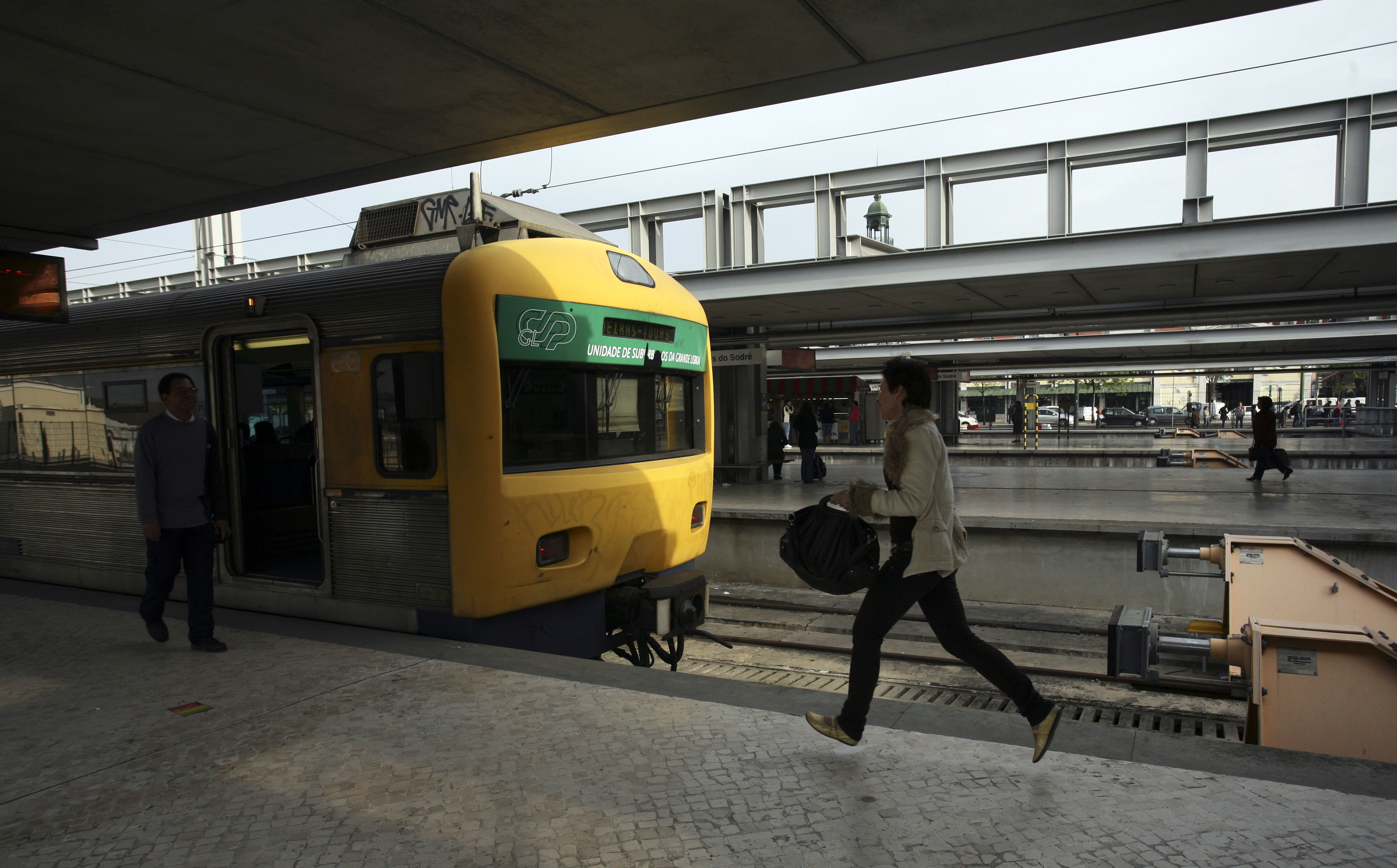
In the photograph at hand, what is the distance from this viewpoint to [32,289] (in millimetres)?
7512

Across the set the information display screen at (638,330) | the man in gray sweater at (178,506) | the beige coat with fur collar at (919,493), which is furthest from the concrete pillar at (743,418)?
the beige coat with fur collar at (919,493)

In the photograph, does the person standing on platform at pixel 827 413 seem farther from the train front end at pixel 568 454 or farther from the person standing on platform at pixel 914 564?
the person standing on platform at pixel 914 564

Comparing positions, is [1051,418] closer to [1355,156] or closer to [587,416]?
[1355,156]

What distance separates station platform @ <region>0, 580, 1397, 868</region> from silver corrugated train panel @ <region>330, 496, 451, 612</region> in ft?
2.20

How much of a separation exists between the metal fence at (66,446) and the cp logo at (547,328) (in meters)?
3.74

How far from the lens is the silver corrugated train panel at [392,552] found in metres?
5.54

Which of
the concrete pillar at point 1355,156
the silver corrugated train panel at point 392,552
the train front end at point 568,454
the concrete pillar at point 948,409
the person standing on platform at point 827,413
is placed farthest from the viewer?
the concrete pillar at point 948,409

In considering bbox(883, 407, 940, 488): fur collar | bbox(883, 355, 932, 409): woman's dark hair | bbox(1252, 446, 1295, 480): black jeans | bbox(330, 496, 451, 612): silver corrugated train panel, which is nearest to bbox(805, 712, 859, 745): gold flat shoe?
bbox(883, 407, 940, 488): fur collar

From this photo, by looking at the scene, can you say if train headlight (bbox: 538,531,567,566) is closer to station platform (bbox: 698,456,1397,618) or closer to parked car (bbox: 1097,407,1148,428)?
station platform (bbox: 698,456,1397,618)

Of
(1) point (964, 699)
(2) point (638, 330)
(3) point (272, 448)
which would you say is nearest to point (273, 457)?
(3) point (272, 448)

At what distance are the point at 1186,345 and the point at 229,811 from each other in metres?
32.0

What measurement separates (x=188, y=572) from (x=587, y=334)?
3.04m

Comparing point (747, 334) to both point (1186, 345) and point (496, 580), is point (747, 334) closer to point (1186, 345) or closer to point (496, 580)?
point (496, 580)

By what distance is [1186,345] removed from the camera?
2931cm
